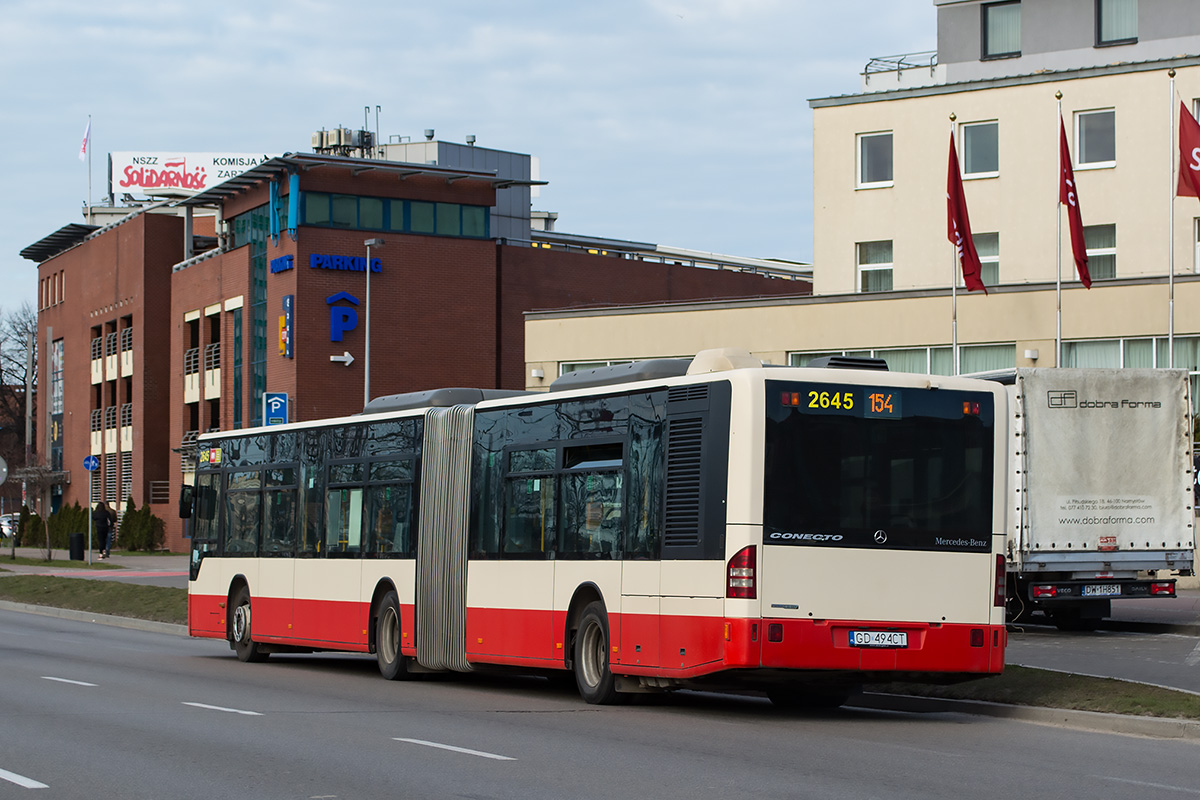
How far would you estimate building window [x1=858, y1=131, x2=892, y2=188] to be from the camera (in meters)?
44.8

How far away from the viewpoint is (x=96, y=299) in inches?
2931

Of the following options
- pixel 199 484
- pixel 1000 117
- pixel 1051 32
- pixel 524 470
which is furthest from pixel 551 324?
pixel 524 470

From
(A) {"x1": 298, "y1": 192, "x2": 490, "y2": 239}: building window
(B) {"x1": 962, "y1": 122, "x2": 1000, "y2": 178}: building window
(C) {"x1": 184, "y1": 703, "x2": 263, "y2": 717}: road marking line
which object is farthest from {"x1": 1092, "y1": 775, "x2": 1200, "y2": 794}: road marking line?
(A) {"x1": 298, "y1": 192, "x2": 490, "y2": 239}: building window

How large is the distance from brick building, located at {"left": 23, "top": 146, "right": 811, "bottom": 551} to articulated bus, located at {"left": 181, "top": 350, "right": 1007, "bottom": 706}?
30.1m

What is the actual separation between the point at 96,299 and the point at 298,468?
5568 centimetres

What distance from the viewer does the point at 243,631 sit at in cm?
2312

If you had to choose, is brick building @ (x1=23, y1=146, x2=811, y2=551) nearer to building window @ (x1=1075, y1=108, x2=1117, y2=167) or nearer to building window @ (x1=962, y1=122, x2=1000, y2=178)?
building window @ (x1=962, y1=122, x2=1000, y2=178)

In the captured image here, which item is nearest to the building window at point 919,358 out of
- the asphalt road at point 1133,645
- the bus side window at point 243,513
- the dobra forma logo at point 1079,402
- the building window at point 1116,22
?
the asphalt road at point 1133,645

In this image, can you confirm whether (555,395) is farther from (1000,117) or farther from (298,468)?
(1000,117)

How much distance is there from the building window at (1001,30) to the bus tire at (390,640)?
113 ft

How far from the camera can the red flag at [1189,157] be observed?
3459cm

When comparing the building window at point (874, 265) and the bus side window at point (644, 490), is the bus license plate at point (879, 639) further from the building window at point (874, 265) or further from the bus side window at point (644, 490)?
the building window at point (874, 265)

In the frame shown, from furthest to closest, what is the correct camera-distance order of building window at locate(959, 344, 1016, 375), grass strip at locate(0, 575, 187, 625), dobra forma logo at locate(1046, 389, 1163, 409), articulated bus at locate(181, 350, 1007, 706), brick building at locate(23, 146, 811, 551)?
brick building at locate(23, 146, 811, 551) → building window at locate(959, 344, 1016, 375) → grass strip at locate(0, 575, 187, 625) → dobra forma logo at locate(1046, 389, 1163, 409) → articulated bus at locate(181, 350, 1007, 706)

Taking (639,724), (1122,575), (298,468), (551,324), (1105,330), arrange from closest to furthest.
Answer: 1. (639,724)
2. (298,468)
3. (1122,575)
4. (1105,330)
5. (551,324)
